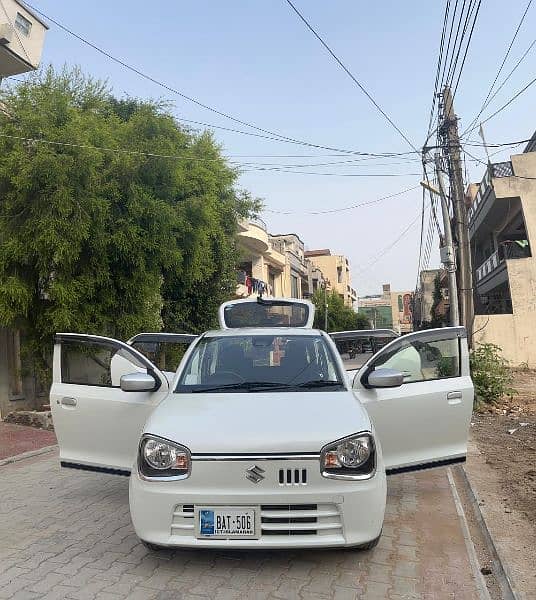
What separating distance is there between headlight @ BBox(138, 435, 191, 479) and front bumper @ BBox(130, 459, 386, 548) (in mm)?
68

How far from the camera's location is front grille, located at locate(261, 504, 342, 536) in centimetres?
357

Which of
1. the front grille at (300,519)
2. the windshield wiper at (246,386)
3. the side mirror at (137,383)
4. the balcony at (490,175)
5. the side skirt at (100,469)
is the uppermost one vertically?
the balcony at (490,175)

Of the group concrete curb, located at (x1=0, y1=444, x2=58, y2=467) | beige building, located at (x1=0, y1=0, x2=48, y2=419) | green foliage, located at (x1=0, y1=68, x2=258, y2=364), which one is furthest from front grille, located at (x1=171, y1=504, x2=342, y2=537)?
beige building, located at (x1=0, y1=0, x2=48, y2=419)

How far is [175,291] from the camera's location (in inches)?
664

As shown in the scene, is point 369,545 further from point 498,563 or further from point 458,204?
point 458,204

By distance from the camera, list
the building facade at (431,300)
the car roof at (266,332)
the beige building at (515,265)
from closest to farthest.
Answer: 1. the car roof at (266,332)
2. the beige building at (515,265)
3. the building facade at (431,300)

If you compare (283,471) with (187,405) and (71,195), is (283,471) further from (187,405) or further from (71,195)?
(71,195)

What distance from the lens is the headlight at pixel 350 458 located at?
3625 mm

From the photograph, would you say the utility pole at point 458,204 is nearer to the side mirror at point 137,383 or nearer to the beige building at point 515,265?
the beige building at point 515,265

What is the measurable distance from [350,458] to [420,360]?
253 cm

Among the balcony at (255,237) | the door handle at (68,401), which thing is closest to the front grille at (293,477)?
the door handle at (68,401)

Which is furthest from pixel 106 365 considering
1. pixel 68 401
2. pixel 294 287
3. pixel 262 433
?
pixel 294 287

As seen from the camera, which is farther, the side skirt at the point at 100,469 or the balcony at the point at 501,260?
the balcony at the point at 501,260

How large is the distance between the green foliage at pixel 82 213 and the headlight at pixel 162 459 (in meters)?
6.12
